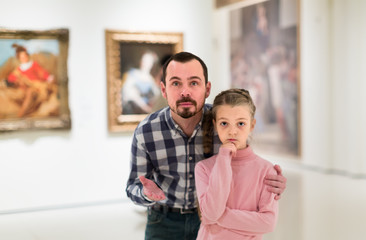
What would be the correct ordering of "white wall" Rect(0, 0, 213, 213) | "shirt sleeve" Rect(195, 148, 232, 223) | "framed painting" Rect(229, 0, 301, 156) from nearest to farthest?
"shirt sleeve" Rect(195, 148, 232, 223)
"white wall" Rect(0, 0, 213, 213)
"framed painting" Rect(229, 0, 301, 156)

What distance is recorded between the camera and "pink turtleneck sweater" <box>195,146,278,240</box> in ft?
7.16

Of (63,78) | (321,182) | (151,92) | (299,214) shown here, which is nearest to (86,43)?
(63,78)

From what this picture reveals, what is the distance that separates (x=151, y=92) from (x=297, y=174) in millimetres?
4259

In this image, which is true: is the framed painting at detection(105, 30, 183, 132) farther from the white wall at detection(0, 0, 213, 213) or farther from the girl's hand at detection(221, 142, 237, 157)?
the girl's hand at detection(221, 142, 237, 157)

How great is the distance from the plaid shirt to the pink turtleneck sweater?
14.4 inches

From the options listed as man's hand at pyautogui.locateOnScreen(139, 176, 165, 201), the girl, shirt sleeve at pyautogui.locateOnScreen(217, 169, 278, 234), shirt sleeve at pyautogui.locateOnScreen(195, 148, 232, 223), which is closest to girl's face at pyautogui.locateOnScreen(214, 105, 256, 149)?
the girl

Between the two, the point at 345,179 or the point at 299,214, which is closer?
the point at 299,214

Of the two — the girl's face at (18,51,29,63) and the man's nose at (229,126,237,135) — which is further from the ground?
the girl's face at (18,51,29,63)

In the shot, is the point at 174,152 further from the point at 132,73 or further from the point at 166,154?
the point at 132,73

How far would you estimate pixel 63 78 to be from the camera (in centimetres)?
753

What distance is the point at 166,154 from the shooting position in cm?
278

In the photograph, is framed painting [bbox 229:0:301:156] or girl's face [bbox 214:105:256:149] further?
framed painting [bbox 229:0:301:156]

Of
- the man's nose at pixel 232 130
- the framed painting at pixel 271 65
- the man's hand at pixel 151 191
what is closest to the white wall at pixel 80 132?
the framed painting at pixel 271 65

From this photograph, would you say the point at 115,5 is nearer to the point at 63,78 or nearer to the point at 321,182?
the point at 63,78
